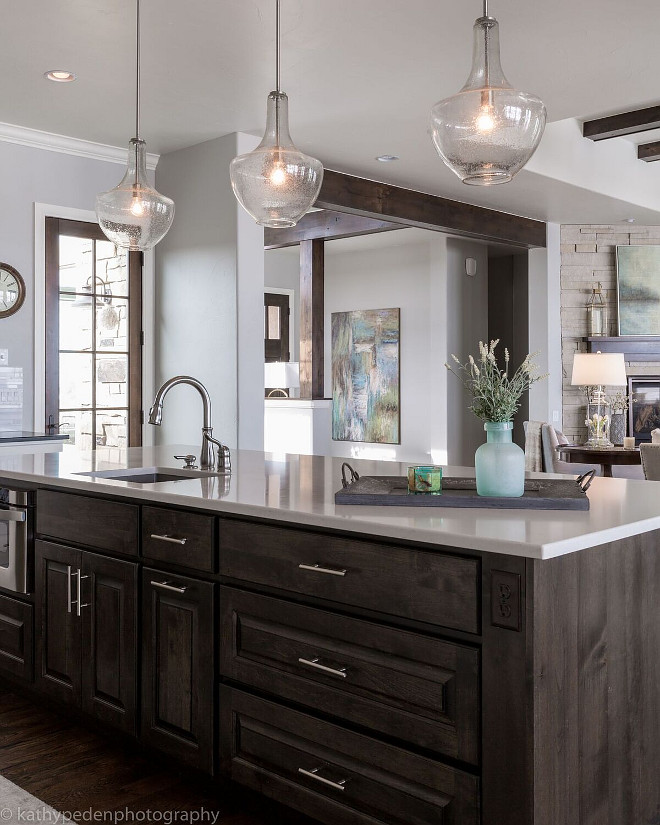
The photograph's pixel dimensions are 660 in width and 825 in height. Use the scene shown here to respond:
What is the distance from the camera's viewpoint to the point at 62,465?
3203mm

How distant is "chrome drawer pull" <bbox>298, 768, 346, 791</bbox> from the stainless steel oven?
1.38 metres

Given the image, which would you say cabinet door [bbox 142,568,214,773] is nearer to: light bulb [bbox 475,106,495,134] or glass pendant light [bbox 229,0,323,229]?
glass pendant light [bbox 229,0,323,229]

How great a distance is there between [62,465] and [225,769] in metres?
1.43

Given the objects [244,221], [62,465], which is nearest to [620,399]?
[244,221]

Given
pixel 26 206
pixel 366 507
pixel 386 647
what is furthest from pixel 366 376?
pixel 386 647

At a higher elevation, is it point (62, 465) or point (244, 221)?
point (244, 221)

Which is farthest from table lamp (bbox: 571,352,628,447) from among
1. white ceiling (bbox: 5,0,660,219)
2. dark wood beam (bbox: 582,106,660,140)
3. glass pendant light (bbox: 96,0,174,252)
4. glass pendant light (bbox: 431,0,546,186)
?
glass pendant light (bbox: 431,0,546,186)

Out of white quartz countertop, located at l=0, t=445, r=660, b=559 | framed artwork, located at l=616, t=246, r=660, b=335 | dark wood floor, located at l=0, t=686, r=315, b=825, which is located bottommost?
dark wood floor, located at l=0, t=686, r=315, b=825

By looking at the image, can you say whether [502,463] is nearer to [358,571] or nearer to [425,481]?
[425,481]

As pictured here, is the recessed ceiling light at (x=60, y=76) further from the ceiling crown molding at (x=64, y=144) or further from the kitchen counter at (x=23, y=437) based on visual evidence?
the kitchen counter at (x=23, y=437)

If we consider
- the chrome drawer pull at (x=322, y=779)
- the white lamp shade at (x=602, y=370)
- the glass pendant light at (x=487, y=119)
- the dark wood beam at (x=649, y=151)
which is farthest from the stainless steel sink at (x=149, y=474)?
the dark wood beam at (x=649, y=151)

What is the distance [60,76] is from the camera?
426 cm

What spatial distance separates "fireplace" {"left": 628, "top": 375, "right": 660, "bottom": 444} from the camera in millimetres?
8008

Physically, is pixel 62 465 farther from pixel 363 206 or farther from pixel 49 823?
pixel 363 206
